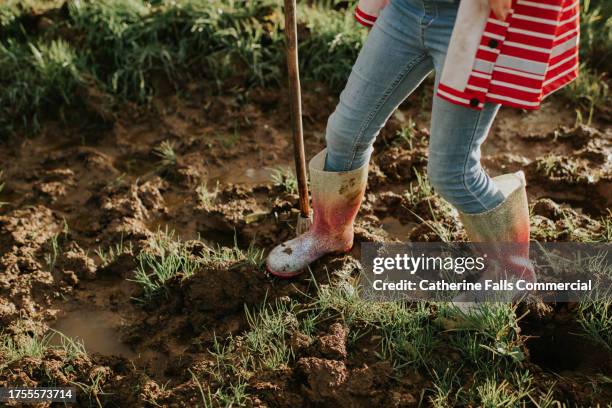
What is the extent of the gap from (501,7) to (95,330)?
1.91m

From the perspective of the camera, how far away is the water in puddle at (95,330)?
2744 millimetres

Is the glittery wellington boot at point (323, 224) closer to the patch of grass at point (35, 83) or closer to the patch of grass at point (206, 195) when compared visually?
the patch of grass at point (206, 195)

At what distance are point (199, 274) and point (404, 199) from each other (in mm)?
1004

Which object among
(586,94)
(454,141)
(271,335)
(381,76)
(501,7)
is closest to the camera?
(501,7)

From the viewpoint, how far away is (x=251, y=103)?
3.98m

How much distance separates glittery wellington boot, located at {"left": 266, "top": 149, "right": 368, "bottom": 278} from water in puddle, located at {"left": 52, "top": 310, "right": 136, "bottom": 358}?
2.08 feet

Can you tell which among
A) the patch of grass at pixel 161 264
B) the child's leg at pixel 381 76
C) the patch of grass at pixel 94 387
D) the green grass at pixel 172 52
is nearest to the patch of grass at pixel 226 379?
the patch of grass at pixel 94 387

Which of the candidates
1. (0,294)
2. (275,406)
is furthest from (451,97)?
(0,294)

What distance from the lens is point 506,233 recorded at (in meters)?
2.43

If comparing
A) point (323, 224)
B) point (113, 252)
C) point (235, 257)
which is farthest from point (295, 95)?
point (113, 252)

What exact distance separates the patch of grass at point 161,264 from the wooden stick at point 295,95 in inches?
20.2

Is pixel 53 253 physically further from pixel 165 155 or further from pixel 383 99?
pixel 383 99

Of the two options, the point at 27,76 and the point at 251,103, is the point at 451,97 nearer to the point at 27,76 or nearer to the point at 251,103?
the point at 251,103

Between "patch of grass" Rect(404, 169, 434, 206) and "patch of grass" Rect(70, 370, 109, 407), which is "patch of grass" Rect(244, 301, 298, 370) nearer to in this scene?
"patch of grass" Rect(70, 370, 109, 407)
